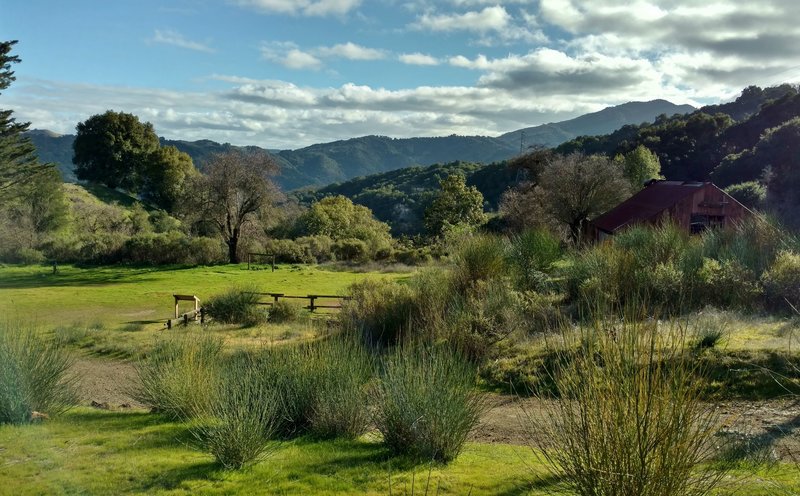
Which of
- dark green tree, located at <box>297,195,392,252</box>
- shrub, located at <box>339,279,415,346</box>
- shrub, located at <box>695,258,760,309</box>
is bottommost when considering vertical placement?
shrub, located at <box>339,279,415,346</box>

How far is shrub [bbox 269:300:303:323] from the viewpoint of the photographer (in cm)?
2209

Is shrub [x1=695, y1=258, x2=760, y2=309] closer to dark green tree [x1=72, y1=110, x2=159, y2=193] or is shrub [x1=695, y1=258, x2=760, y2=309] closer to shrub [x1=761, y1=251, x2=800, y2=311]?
shrub [x1=761, y1=251, x2=800, y2=311]

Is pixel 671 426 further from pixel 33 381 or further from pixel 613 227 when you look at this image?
pixel 613 227

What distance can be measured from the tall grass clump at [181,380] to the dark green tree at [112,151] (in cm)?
6092

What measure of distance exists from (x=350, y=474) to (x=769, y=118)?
210 ft

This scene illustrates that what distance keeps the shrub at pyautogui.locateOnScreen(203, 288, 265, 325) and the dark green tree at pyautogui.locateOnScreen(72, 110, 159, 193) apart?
4831 centimetres

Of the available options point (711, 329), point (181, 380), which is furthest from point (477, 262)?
point (181, 380)

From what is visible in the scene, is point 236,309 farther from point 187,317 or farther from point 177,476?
point 177,476

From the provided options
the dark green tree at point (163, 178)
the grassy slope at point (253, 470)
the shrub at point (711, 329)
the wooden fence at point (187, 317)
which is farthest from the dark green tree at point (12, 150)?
the dark green tree at point (163, 178)

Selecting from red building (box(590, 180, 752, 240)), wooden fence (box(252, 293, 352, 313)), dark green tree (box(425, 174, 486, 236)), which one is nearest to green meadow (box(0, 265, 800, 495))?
wooden fence (box(252, 293, 352, 313))

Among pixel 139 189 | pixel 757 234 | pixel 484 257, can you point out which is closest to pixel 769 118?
pixel 757 234

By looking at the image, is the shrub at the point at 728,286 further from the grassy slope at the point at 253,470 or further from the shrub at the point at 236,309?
the shrub at the point at 236,309

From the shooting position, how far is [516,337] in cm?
1328

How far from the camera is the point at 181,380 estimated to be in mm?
8555
